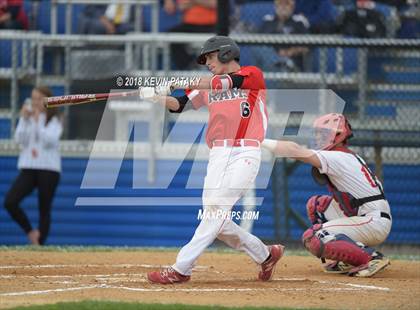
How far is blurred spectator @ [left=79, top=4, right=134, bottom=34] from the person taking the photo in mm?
14430

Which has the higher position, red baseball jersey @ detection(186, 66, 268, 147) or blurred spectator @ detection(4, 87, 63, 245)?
red baseball jersey @ detection(186, 66, 268, 147)

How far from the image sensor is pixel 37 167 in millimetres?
12867

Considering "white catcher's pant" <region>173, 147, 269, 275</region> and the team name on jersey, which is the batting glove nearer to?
the team name on jersey

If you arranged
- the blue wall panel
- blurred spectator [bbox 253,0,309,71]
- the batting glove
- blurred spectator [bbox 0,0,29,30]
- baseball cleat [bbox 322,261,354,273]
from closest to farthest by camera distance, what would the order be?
the batting glove, baseball cleat [bbox 322,261,354,273], blurred spectator [bbox 253,0,309,71], the blue wall panel, blurred spectator [bbox 0,0,29,30]

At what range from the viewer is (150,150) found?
1315 cm

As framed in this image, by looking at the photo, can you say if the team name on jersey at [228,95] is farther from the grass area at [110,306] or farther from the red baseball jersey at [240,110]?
the grass area at [110,306]

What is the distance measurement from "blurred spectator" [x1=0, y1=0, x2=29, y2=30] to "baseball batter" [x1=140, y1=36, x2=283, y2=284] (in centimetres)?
751

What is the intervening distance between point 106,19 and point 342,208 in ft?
22.2

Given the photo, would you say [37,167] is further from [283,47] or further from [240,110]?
[240,110]

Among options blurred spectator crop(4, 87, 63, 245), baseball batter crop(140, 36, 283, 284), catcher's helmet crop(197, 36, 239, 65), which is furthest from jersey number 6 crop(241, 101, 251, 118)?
blurred spectator crop(4, 87, 63, 245)

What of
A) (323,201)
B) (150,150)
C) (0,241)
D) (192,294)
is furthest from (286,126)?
(192,294)

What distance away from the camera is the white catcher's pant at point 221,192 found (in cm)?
736

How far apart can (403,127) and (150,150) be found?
332 centimetres

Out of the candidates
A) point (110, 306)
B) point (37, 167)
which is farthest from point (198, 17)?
point (110, 306)
